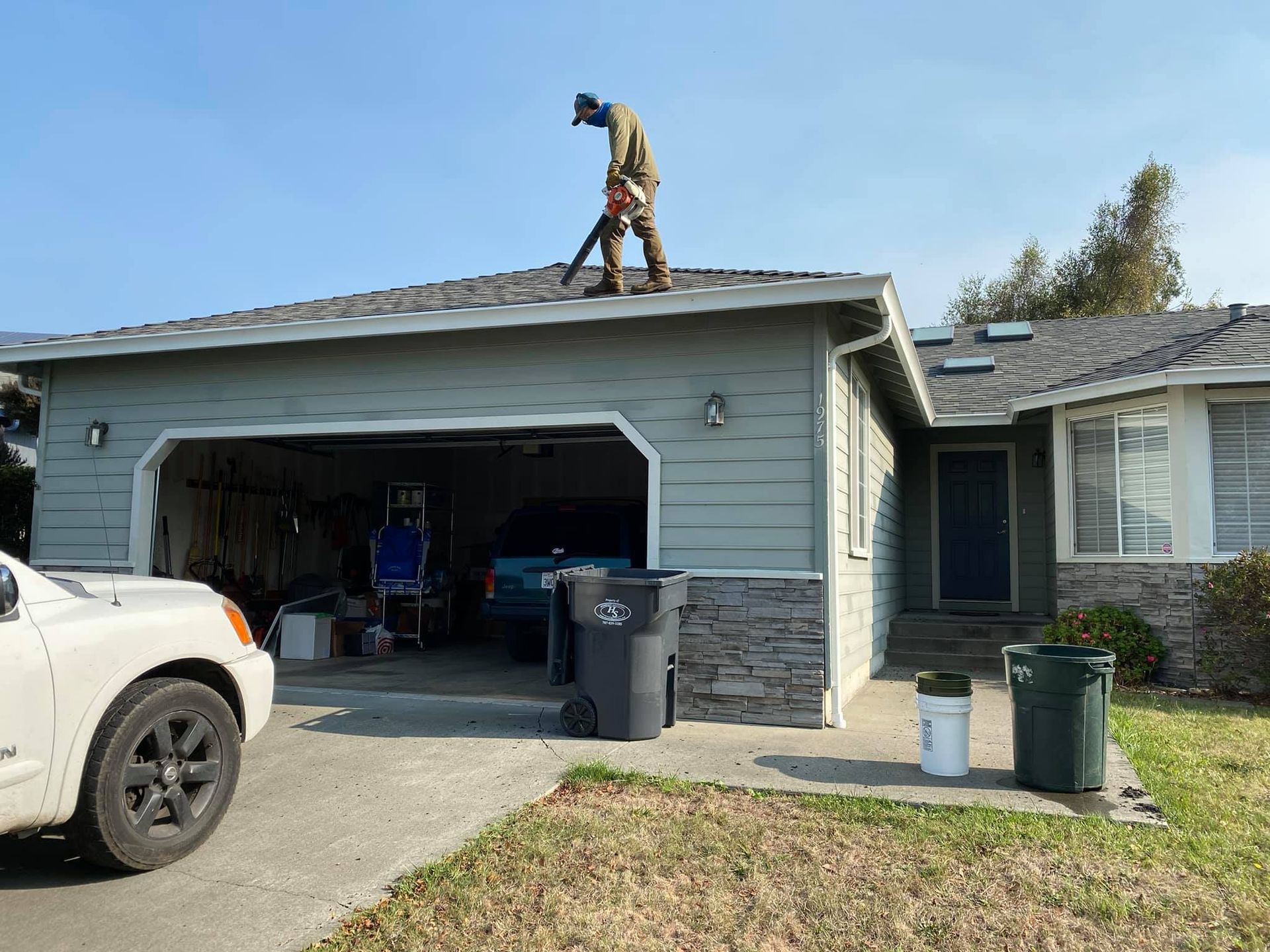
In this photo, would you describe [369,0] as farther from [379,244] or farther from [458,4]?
[379,244]

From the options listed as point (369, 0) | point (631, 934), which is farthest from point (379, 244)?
point (631, 934)

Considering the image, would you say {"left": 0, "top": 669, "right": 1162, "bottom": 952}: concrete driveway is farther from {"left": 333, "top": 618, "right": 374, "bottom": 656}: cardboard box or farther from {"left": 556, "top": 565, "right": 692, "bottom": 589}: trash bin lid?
{"left": 333, "top": 618, "right": 374, "bottom": 656}: cardboard box

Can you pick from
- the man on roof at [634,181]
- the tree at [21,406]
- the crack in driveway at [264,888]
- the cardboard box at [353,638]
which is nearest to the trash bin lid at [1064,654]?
the crack in driveway at [264,888]

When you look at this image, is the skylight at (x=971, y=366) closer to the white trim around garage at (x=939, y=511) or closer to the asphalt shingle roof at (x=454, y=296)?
the white trim around garage at (x=939, y=511)

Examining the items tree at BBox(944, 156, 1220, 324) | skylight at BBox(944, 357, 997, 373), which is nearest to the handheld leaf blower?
skylight at BBox(944, 357, 997, 373)

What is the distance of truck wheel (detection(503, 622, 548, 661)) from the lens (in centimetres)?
948

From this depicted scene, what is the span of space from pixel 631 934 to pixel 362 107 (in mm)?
11132

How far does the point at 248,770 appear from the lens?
489cm

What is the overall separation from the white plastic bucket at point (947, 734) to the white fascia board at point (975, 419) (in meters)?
6.14

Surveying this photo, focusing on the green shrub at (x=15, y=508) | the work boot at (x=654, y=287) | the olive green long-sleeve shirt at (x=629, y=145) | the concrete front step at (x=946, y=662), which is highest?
the olive green long-sleeve shirt at (x=629, y=145)

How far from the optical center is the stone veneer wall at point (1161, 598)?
26.4 ft

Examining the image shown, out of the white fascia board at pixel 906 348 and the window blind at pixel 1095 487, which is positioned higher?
the white fascia board at pixel 906 348

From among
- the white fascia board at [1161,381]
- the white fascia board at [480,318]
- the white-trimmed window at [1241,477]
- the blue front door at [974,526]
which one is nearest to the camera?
the white fascia board at [480,318]

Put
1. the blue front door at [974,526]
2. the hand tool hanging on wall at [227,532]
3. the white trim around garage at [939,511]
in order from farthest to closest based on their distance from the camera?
the blue front door at [974,526] → the white trim around garage at [939,511] → the hand tool hanging on wall at [227,532]
